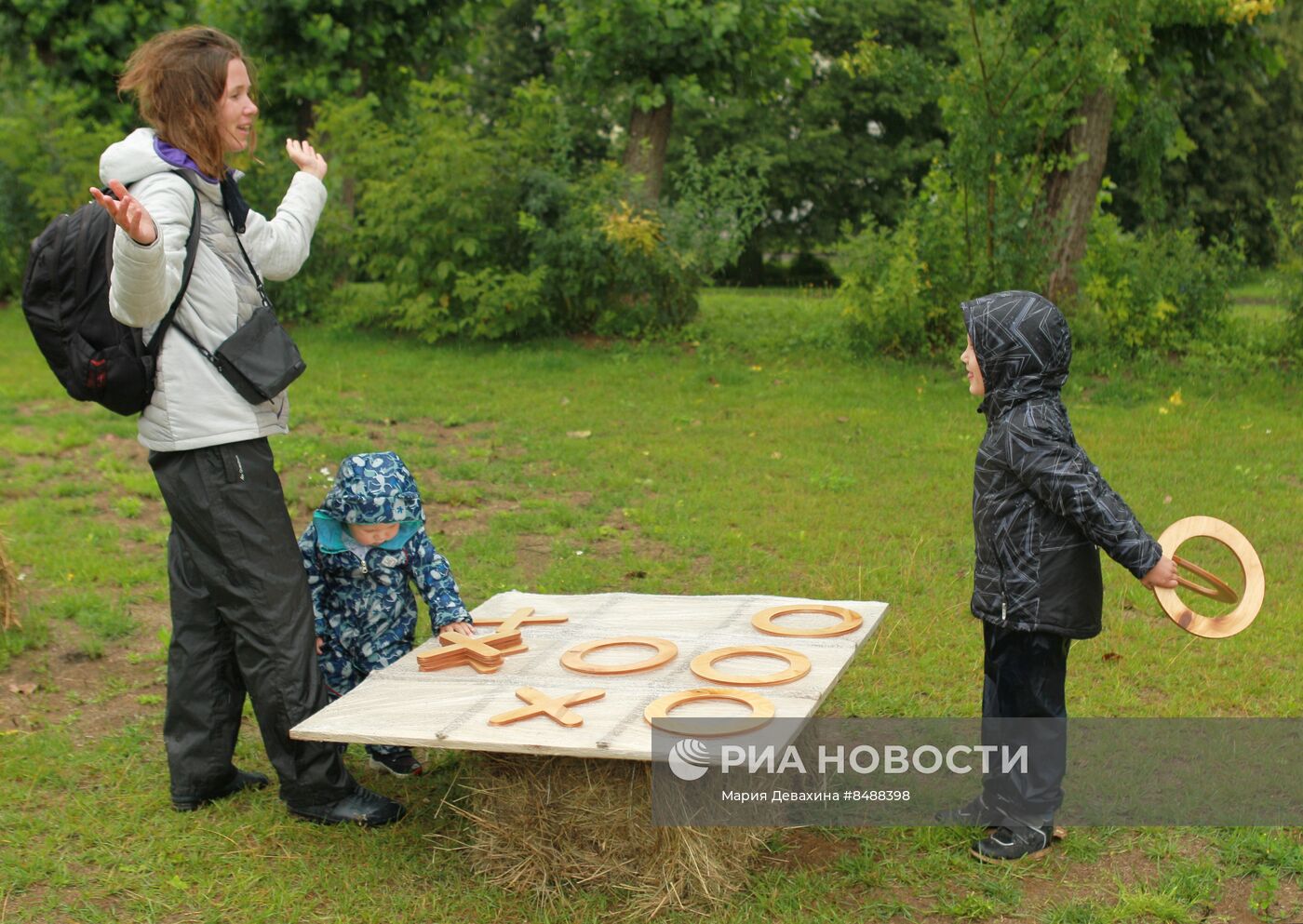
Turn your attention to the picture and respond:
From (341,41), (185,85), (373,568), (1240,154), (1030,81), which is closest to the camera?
(185,85)

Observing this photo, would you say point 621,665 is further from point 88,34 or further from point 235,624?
point 88,34

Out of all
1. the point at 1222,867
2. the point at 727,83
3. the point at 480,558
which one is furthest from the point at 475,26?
the point at 1222,867

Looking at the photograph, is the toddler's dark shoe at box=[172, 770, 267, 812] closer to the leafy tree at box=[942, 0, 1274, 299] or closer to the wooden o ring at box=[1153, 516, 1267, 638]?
the wooden o ring at box=[1153, 516, 1267, 638]

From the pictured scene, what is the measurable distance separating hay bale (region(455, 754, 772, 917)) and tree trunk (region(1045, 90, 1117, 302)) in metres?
8.90

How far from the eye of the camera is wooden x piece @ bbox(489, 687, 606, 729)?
10.8 feet

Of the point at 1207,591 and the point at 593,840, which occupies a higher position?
the point at 1207,591

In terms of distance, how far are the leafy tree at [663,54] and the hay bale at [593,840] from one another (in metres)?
9.94

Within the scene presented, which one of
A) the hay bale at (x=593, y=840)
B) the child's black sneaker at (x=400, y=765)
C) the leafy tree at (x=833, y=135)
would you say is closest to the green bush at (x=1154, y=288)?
the child's black sneaker at (x=400, y=765)

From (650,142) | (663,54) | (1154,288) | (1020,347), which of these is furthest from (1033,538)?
(650,142)

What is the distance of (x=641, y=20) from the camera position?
41.0 feet

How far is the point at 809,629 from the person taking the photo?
3955 millimetres

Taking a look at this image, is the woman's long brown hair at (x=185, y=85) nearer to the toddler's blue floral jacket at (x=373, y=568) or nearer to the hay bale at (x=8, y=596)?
the toddler's blue floral jacket at (x=373, y=568)

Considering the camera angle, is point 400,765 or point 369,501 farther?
point 400,765

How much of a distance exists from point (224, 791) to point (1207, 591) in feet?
10.0
